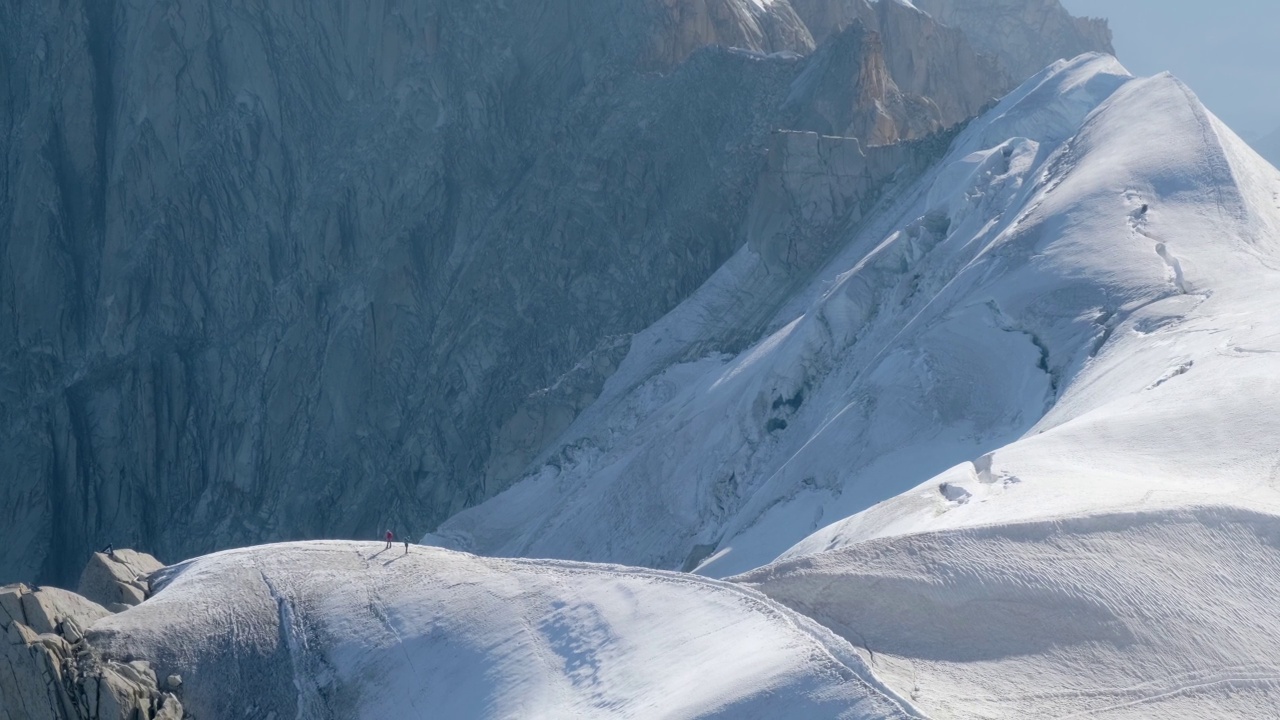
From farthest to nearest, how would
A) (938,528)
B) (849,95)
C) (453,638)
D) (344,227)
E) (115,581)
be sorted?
(344,227), (849,95), (115,581), (938,528), (453,638)

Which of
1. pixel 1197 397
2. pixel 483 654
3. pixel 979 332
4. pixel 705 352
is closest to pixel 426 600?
pixel 483 654

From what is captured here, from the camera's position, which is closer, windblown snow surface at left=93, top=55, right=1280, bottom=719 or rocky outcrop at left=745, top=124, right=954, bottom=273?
windblown snow surface at left=93, top=55, right=1280, bottom=719

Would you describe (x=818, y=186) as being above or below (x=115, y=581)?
above

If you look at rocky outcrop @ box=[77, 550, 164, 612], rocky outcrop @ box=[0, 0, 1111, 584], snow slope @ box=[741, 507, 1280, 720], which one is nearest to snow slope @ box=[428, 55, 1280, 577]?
snow slope @ box=[741, 507, 1280, 720]

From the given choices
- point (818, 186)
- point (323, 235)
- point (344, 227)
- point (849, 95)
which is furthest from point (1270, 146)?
point (323, 235)

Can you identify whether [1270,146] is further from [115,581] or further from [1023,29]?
[115,581]

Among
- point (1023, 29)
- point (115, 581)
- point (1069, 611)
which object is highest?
point (1023, 29)

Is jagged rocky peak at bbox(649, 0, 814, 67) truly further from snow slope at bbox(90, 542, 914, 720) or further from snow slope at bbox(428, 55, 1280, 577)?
snow slope at bbox(90, 542, 914, 720)
